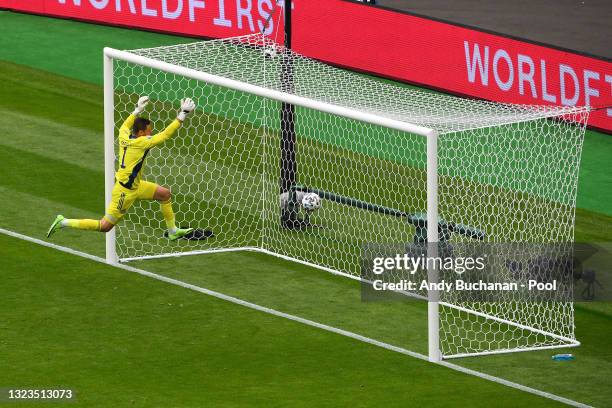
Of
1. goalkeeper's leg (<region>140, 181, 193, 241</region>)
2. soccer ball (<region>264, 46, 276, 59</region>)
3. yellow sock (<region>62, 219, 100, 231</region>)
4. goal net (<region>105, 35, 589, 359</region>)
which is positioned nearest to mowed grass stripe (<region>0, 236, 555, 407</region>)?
yellow sock (<region>62, 219, 100, 231</region>)

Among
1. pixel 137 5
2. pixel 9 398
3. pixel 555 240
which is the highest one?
pixel 137 5

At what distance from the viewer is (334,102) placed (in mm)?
16641

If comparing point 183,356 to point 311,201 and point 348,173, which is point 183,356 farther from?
point 348,173

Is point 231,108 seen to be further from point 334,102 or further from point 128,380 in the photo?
point 128,380

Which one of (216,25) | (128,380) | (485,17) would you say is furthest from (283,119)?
(485,17)

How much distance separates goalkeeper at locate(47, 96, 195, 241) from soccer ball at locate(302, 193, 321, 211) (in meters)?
1.68

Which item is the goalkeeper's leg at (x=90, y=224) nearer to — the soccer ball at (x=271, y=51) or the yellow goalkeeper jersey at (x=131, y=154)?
the yellow goalkeeper jersey at (x=131, y=154)

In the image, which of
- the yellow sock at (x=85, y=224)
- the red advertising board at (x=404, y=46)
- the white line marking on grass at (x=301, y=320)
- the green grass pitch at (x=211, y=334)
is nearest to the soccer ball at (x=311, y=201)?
the green grass pitch at (x=211, y=334)

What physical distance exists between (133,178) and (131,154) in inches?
11.1

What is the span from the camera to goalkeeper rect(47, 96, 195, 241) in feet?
53.0

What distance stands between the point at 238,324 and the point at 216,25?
461 inches

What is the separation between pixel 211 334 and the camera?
14992 millimetres

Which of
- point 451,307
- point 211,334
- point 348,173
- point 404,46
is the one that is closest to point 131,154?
point 211,334

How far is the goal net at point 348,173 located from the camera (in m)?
15.6
